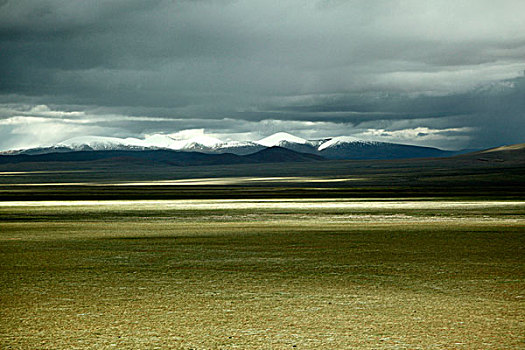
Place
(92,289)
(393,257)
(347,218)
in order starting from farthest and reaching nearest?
1. (347,218)
2. (393,257)
3. (92,289)

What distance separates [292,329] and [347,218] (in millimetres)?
32354

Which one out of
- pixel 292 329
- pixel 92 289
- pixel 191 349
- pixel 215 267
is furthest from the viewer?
pixel 215 267

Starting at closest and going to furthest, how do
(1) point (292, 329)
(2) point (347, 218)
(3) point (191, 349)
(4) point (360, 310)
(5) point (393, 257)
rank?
(3) point (191, 349) → (1) point (292, 329) → (4) point (360, 310) → (5) point (393, 257) → (2) point (347, 218)

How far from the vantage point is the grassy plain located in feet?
34.5

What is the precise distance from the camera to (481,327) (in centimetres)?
1109

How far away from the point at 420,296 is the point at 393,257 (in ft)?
24.8

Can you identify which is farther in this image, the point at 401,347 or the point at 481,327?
the point at 481,327

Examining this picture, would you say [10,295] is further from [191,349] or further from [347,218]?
[347,218]

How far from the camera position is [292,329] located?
10969mm

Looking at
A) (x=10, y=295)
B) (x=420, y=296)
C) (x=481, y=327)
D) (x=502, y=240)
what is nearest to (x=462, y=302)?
(x=420, y=296)

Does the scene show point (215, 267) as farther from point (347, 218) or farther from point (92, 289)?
point (347, 218)

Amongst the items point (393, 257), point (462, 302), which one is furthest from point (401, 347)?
point (393, 257)

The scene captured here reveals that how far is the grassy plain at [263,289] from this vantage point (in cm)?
1052

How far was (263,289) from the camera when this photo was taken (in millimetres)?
15062
